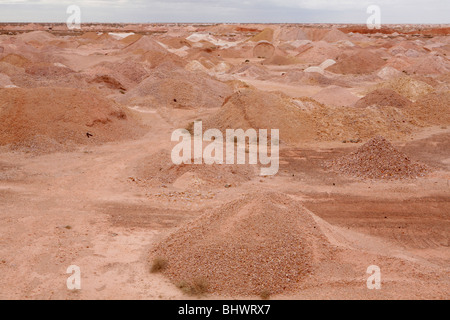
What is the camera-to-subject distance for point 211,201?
12438mm

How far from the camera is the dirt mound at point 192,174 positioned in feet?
44.4

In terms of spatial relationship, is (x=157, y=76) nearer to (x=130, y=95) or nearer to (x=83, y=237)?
(x=130, y=95)

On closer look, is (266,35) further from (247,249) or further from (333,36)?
(247,249)

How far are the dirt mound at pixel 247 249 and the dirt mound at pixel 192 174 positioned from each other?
390cm

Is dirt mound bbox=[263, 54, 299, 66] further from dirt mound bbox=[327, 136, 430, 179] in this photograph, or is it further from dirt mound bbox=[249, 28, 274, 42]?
dirt mound bbox=[327, 136, 430, 179]

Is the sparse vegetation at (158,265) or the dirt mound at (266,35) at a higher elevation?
the dirt mound at (266,35)

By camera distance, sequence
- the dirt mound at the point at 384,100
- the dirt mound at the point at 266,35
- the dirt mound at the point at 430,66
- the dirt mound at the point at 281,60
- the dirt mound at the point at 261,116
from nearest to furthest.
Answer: the dirt mound at the point at 261,116 → the dirt mound at the point at 384,100 → the dirt mound at the point at 430,66 → the dirt mound at the point at 281,60 → the dirt mound at the point at 266,35

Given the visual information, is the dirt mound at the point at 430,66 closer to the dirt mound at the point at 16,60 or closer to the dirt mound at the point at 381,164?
the dirt mound at the point at 381,164

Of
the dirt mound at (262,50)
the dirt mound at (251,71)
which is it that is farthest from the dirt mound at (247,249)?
the dirt mound at (262,50)

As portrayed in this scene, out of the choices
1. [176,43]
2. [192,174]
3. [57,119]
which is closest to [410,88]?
[192,174]

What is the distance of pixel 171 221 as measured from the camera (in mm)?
11125

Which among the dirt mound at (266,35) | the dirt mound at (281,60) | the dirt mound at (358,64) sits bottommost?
the dirt mound at (358,64)

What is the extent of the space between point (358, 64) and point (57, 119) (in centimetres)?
3214
